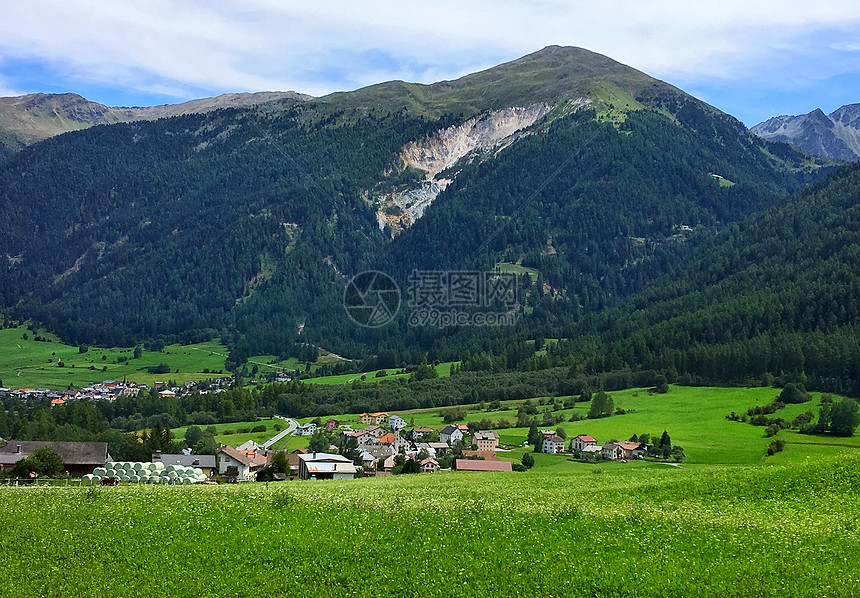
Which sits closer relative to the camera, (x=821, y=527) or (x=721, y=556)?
(x=721, y=556)

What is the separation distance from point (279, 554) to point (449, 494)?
12.6m

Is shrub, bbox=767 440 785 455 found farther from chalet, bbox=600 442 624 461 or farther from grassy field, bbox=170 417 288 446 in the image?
grassy field, bbox=170 417 288 446

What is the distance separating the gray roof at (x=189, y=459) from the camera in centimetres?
7250

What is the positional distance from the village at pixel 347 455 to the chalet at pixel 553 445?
0.13 metres

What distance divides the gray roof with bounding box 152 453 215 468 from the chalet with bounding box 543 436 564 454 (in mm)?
40713

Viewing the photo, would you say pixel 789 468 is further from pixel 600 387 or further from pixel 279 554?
pixel 600 387

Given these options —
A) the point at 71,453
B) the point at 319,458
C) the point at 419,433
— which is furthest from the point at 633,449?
the point at 71,453

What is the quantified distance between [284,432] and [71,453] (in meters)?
53.4

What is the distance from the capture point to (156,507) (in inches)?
1118

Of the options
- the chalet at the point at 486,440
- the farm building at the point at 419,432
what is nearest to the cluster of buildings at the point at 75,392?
the farm building at the point at 419,432

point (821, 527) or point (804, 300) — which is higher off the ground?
point (804, 300)

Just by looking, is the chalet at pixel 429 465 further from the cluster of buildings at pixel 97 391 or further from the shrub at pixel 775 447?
the cluster of buildings at pixel 97 391

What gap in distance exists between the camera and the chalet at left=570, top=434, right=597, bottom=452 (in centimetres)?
9169

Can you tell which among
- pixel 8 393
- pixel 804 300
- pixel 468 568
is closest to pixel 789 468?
pixel 468 568
